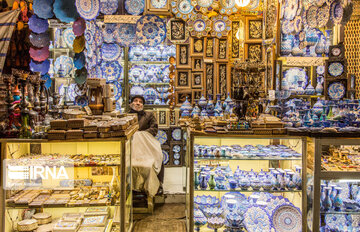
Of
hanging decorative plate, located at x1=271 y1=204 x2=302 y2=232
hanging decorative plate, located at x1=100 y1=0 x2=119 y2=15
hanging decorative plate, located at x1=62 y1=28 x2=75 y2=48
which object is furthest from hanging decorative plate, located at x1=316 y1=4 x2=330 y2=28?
hanging decorative plate, located at x1=62 y1=28 x2=75 y2=48

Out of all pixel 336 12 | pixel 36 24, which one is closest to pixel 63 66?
pixel 36 24

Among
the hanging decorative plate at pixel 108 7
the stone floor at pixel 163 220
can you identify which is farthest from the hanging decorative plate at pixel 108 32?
the stone floor at pixel 163 220

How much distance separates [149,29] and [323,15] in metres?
3.29

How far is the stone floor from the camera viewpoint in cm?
441

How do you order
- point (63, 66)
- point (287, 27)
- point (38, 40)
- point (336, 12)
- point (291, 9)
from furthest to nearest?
point (63, 66) → point (38, 40) → point (287, 27) → point (291, 9) → point (336, 12)

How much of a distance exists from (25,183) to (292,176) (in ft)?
8.73

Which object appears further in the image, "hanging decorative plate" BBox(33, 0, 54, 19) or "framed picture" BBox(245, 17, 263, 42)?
"framed picture" BBox(245, 17, 263, 42)

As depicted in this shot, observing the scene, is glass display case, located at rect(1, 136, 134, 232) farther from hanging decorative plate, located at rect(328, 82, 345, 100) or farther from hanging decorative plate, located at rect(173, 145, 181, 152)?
hanging decorative plate, located at rect(173, 145, 181, 152)

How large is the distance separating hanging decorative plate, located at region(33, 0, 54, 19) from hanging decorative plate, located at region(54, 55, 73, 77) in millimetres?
1023

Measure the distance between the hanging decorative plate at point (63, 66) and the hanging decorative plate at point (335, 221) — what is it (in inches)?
178

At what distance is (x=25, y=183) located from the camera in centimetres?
304

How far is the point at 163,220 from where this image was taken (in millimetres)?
4715

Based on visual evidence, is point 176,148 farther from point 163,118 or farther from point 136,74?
point 136,74

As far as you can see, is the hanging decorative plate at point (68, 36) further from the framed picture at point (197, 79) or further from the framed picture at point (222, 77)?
the framed picture at point (222, 77)
